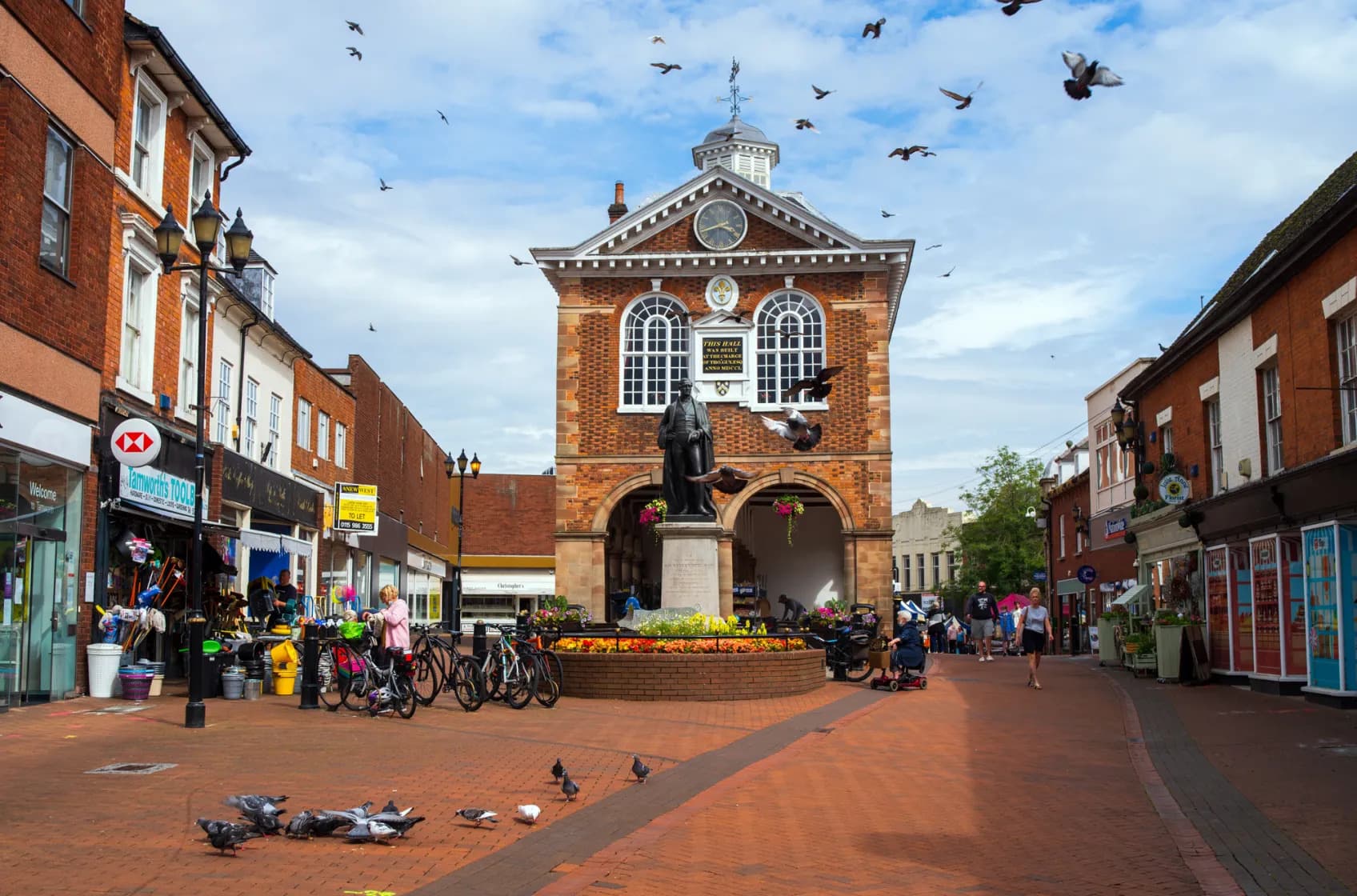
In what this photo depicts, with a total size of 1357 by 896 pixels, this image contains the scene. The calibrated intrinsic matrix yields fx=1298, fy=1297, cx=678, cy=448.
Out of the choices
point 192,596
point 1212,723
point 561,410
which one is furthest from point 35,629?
point 561,410

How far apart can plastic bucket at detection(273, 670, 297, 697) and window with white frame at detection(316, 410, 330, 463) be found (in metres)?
15.5

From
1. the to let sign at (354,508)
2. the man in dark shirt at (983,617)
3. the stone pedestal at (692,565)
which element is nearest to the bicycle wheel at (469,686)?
the stone pedestal at (692,565)

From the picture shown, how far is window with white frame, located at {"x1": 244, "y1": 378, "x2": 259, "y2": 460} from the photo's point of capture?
87.2 ft

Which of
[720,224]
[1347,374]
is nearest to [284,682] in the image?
[1347,374]

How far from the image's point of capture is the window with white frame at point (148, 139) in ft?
61.8

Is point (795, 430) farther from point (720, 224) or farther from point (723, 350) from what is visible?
point (720, 224)

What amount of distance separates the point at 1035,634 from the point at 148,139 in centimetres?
1562

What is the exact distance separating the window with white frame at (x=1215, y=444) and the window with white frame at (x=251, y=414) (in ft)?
59.8

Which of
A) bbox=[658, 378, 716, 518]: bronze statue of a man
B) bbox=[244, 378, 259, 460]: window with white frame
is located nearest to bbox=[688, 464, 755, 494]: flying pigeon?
bbox=[658, 378, 716, 518]: bronze statue of a man

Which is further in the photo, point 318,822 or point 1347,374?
point 1347,374

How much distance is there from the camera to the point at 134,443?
16.2 m

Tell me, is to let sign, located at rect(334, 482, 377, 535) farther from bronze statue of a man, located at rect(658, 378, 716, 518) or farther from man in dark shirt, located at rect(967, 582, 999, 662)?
man in dark shirt, located at rect(967, 582, 999, 662)

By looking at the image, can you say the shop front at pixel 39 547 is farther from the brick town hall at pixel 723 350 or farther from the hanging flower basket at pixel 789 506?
the hanging flower basket at pixel 789 506

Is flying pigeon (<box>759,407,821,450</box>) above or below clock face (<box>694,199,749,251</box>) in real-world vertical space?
below
